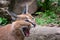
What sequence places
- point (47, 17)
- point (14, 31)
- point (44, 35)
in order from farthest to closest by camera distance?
point (47, 17)
point (44, 35)
point (14, 31)

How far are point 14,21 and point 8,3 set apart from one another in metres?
4.38

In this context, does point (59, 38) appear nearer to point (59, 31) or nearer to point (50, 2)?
point (59, 31)

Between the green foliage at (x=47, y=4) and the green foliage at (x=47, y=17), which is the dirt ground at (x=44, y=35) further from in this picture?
the green foliage at (x=47, y=4)

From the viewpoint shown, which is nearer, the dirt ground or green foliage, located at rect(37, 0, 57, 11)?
the dirt ground

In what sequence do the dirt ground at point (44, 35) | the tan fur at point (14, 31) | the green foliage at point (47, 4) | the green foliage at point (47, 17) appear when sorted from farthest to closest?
the green foliage at point (47, 4) < the green foliage at point (47, 17) < the dirt ground at point (44, 35) < the tan fur at point (14, 31)

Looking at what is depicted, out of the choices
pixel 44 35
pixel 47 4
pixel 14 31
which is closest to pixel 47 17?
pixel 47 4

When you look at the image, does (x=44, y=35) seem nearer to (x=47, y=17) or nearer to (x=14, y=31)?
(x=14, y=31)

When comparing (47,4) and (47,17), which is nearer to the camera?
(47,17)

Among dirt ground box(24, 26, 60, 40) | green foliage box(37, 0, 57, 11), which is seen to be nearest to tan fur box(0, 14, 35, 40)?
dirt ground box(24, 26, 60, 40)

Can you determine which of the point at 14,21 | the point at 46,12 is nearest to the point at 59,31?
the point at 14,21

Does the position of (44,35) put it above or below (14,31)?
below

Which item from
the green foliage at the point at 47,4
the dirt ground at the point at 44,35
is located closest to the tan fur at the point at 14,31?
the dirt ground at the point at 44,35

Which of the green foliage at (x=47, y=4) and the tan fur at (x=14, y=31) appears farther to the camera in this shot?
the green foliage at (x=47, y=4)

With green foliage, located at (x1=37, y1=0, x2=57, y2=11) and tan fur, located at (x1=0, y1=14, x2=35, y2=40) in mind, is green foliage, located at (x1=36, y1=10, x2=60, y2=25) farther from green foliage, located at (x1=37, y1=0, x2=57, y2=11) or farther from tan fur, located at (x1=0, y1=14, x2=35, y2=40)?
tan fur, located at (x1=0, y1=14, x2=35, y2=40)
